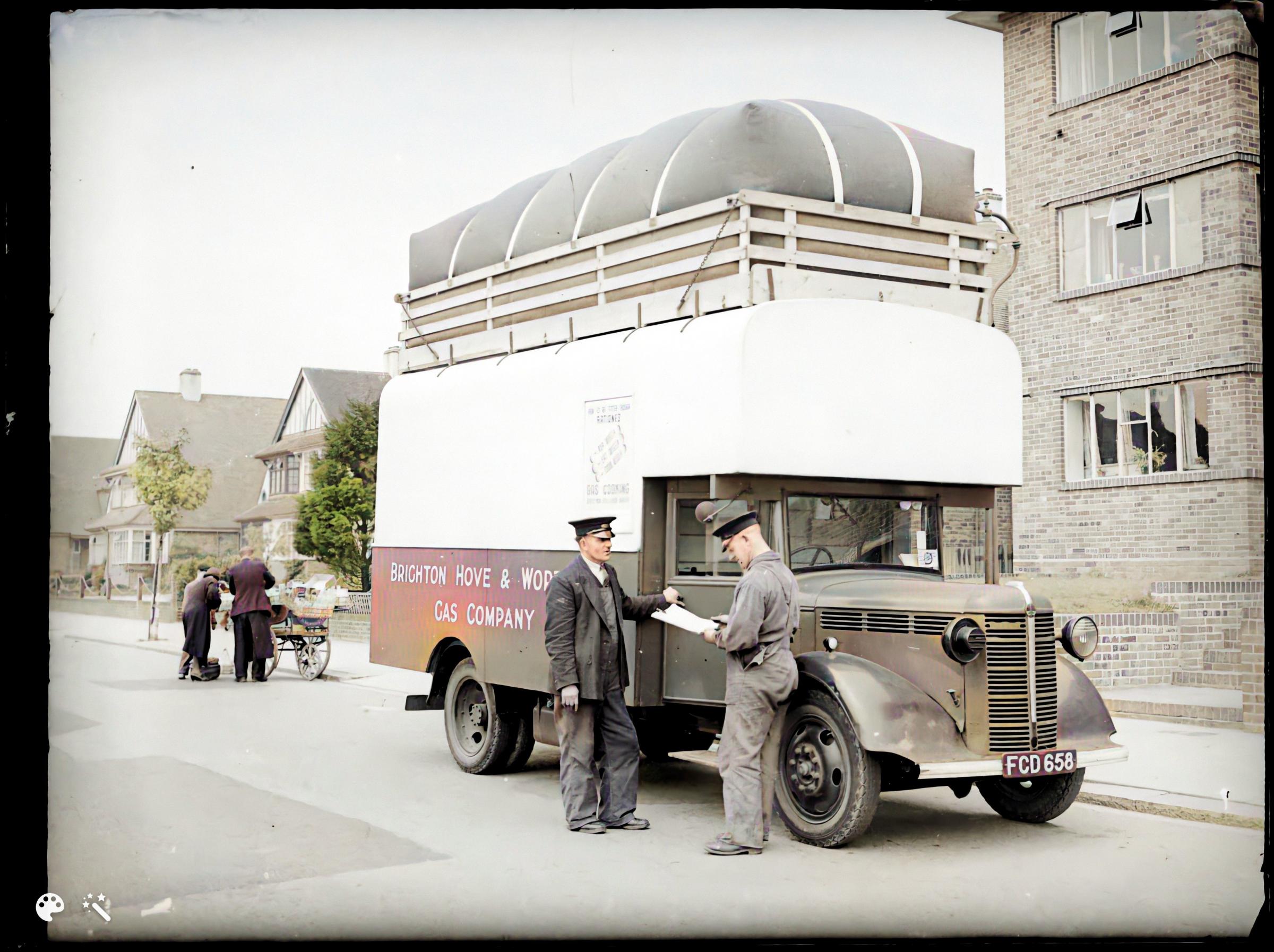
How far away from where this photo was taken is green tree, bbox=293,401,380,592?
103ft

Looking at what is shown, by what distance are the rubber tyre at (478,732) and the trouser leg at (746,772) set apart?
2.99m

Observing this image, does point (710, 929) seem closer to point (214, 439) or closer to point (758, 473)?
point (758, 473)

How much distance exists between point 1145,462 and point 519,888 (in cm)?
1406

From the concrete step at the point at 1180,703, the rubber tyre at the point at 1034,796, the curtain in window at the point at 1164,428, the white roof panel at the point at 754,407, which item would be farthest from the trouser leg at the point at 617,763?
the curtain in window at the point at 1164,428

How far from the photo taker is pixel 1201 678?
13.3 meters

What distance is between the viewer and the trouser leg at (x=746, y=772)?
7.20 meters

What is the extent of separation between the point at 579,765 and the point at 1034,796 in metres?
3.09

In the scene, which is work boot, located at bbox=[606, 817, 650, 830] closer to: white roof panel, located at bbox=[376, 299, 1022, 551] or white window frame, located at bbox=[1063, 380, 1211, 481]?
white roof panel, located at bbox=[376, 299, 1022, 551]

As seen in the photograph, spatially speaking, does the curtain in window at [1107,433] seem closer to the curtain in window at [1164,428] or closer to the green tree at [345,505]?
the curtain in window at [1164,428]

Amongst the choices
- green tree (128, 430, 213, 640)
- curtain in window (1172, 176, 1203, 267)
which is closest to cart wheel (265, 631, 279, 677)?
green tree (128, 430, 213, 640)

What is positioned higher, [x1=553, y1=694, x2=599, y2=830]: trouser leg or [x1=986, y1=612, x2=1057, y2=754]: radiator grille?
[x1=986, y1=612, x2=1057, y2=754]: radiator grille

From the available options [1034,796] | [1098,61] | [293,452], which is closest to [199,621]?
[1034,796]

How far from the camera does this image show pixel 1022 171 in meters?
19.7

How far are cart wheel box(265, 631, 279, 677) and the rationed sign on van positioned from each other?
6225mm
